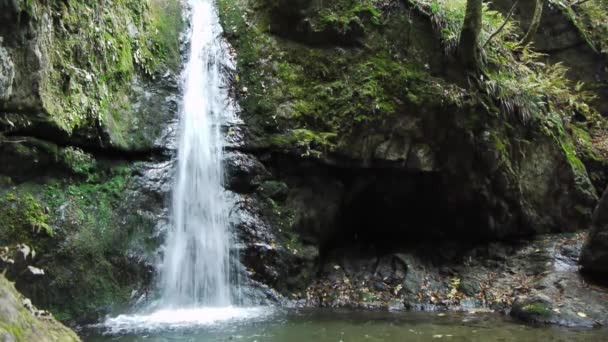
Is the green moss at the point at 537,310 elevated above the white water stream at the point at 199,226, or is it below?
below

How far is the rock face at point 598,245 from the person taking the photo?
7.44 m

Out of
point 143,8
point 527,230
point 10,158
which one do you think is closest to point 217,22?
point 143,8

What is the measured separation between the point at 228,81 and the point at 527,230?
237 inches

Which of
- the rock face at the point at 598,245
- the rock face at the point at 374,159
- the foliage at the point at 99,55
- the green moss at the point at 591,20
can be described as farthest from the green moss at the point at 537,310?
the green moss at the point at 591,20

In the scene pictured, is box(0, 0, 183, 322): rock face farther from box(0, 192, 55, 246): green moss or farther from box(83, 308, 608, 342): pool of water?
box(83, 308, 608, 342): pool of water

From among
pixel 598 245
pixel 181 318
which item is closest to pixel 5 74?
pixel 181 318

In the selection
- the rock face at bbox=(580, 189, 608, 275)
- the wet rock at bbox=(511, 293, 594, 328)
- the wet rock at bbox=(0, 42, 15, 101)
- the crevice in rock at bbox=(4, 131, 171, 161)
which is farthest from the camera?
the rock face at bbox=(580, 189, 608, 275)

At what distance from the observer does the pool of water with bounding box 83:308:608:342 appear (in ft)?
17.4

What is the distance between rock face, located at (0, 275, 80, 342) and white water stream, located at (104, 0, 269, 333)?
3.04m

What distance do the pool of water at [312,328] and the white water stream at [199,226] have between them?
0.12ft

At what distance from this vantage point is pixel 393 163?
8.26 metres

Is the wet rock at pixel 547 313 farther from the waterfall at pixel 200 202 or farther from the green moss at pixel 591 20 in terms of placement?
the green moss at pixel 591 20

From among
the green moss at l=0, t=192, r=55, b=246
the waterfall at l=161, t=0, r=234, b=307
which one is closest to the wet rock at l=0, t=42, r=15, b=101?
the green moss at l=0, t=192, r=55, b=246

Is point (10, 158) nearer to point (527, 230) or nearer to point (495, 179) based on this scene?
point (495, 179)
